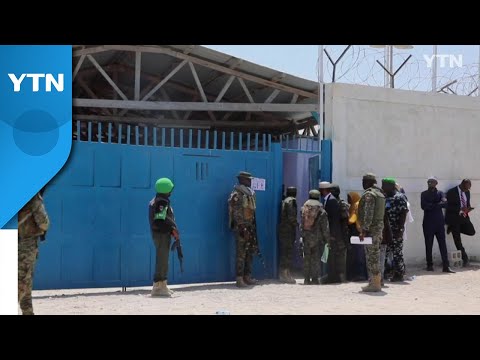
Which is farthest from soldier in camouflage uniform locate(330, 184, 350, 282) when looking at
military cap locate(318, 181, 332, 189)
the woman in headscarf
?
military cap locate(318, 181, 332, 189)

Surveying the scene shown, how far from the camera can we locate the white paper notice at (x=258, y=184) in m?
7.76

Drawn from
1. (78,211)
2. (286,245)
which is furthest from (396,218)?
(78,211)

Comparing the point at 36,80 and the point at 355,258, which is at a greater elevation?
the point at 36,80

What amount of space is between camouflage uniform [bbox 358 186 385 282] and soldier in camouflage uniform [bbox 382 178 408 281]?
0.87 metres

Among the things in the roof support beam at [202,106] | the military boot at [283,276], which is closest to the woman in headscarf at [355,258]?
the military boot at [283,276]

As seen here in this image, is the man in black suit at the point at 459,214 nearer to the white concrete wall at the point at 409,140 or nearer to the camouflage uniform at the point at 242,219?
the white concrete wall at the point at 409,140

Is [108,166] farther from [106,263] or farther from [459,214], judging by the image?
[459,214]

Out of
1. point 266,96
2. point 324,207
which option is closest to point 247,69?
point 266,96

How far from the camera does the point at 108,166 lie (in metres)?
6.75

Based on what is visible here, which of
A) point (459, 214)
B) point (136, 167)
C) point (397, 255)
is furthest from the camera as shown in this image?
point (459, 214)

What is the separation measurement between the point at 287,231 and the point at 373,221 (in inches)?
50.2

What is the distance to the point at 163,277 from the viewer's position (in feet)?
20.9

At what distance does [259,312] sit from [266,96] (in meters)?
7.53

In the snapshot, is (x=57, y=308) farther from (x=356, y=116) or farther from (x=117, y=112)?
(x=117, y=112)
